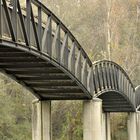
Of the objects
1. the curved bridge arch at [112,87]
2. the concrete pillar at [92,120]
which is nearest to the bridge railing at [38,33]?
the concrete pillar at [92,120]

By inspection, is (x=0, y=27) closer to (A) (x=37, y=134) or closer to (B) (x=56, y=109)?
(A) (x=37, y=134)

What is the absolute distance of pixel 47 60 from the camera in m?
19.6

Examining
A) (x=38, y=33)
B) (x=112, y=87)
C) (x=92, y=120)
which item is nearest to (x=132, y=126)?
(x=112, y=87)

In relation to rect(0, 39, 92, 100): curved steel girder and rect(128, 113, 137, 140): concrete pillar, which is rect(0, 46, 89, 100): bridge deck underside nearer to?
rect(0, 39, 92, 100): curved steel girder

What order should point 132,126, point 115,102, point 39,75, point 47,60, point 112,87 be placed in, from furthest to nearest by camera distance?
point 132,126
point 115,102
point 112,87
point 39,75
point 47,60

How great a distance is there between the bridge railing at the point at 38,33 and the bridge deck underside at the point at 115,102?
961cm

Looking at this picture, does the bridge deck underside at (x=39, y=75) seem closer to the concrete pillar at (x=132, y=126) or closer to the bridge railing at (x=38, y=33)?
the bridge railing at (x=38, y=33)

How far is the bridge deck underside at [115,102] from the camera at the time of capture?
35.8m

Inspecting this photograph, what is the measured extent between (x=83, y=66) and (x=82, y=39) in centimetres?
3642

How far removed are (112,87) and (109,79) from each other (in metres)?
0.62

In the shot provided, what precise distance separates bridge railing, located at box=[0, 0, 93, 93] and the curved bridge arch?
3276 millimetres

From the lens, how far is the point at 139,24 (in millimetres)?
64000

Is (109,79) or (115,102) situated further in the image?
(115,102)

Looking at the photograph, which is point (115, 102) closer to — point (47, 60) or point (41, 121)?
point (41, 121)
